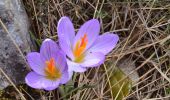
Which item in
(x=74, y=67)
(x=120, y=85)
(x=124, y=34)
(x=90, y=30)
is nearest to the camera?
(x=74, y=67)

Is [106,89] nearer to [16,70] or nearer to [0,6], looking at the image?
[16,70]

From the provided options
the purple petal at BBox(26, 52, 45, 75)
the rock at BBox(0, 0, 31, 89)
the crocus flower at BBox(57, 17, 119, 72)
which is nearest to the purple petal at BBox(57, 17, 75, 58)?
the crocus flower at BBox(57, 17, 119, 72)

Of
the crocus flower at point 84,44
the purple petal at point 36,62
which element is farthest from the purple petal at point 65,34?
the purple petal at point 36,62

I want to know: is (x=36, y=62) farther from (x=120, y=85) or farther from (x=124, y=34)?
(x=124, y=34)

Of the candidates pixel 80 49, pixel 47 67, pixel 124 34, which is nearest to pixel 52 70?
pixel 47 67

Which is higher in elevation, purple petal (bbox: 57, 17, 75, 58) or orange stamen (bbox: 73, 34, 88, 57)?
purple petal (bbox: 57, 17, 75, 58)

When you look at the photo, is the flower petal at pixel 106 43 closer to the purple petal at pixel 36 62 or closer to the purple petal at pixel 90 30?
the purple petal at pixel 90 30

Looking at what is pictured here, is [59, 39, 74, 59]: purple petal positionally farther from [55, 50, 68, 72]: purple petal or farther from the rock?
the rock

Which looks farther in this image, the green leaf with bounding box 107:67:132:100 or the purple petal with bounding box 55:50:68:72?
the green leaf with bounding box 107:67:132:100
